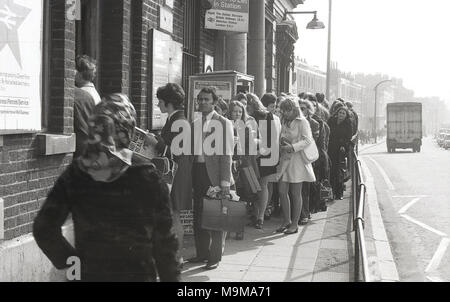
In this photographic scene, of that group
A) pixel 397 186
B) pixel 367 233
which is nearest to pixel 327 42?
pixel 397 186

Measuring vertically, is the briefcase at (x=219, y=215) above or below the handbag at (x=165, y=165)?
below

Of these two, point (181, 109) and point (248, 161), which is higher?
point (181, 109)

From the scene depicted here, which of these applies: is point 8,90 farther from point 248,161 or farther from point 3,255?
point 248,161

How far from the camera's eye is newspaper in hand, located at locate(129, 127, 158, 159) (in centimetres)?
565

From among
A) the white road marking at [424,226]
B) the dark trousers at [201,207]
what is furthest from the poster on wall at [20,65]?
the white road marking at [424,226]

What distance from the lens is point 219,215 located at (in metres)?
6.14

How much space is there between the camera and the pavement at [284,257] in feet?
20.4

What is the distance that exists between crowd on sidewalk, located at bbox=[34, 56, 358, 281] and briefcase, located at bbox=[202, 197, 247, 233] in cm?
11

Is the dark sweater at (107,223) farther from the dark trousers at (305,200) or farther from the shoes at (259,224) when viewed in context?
the dark trousers at (305,200)

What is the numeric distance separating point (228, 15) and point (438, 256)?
4.83m

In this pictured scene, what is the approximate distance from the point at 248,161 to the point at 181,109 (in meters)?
1.97

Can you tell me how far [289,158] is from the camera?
8.45 m

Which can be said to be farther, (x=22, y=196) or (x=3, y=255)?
(x=22, y=196)

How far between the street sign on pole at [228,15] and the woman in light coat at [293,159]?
2.19m
